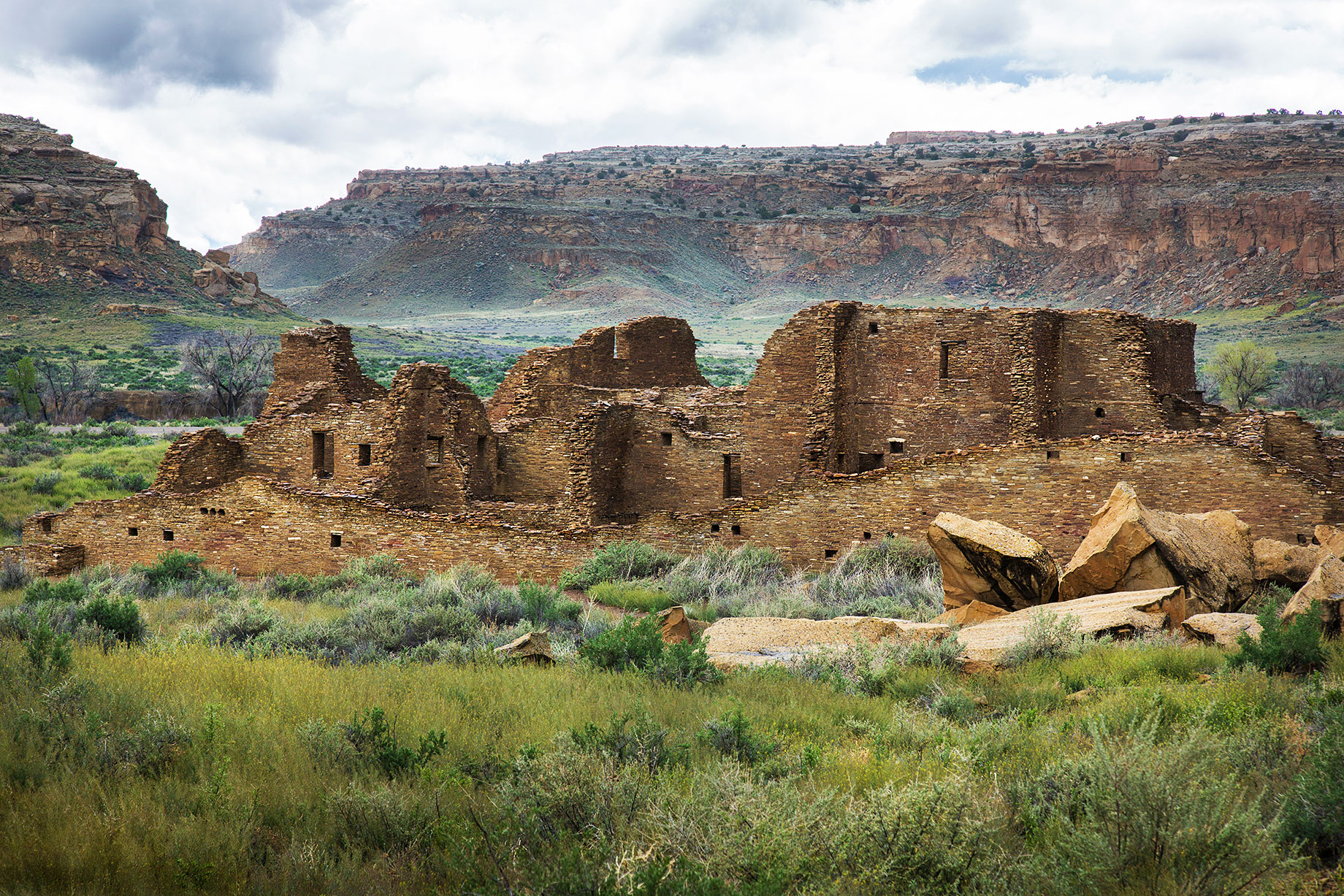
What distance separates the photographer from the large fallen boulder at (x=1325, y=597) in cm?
845

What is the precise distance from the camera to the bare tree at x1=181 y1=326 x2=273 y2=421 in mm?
43906

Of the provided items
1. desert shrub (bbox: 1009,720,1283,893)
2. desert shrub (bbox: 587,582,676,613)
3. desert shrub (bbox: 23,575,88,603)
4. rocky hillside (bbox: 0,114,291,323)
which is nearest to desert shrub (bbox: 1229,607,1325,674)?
desert shrub (bbox: 1009,720,1283,893)

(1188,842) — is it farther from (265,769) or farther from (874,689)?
(265,769)

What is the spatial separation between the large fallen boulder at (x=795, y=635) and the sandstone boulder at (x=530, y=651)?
5.25 feet

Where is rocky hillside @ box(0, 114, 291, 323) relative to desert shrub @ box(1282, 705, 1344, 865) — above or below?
Answer: above

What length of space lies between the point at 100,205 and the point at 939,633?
8487 cm

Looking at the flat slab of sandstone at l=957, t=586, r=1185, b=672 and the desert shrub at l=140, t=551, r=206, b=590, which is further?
the desert shrub at l=140, t=551, r=206, b=590

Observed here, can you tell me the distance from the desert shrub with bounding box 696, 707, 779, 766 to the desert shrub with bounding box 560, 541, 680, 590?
8.03 metres

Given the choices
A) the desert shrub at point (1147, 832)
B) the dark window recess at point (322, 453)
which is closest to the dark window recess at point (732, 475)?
the dark window recess at point (322, 453)

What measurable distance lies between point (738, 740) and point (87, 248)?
81.8 meters

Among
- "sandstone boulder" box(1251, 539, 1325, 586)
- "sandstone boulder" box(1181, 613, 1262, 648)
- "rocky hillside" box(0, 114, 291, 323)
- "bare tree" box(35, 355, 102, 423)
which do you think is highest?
"rocky hillside" box(0, 114, 291, 323)

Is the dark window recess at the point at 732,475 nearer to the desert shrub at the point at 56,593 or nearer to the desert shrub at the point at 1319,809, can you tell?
the desert shrub at the point at 56,593

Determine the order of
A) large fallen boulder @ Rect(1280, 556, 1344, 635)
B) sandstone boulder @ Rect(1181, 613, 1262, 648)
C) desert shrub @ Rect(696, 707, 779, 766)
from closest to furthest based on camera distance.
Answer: desert shrub @ Rect(696, 707, 779, 766) < large fallen boulder @ Rect(1280, 556, 1344, 635) < sandstone boulder @ Rect(1181, 613, 1262, 648)

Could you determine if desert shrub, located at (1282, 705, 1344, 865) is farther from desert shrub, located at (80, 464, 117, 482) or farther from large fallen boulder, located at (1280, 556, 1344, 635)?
desert shrub, located at (80, 464, 117, 482)
